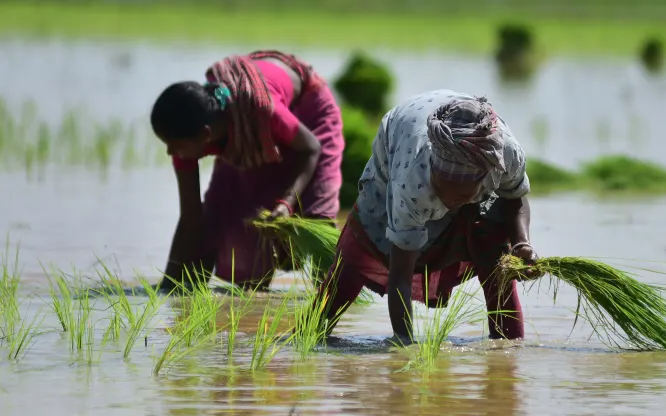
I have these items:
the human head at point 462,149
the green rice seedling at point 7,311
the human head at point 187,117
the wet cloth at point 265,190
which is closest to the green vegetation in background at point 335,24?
the wet cloth at point 265,190

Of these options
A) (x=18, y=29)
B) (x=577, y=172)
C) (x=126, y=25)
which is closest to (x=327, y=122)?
(x=577, y=172)

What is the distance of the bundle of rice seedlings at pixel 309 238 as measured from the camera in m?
6.12

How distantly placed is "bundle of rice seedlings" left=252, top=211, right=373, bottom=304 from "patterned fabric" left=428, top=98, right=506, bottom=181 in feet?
4.86

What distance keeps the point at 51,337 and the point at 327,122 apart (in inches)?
78.7

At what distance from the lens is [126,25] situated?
30.8 meters

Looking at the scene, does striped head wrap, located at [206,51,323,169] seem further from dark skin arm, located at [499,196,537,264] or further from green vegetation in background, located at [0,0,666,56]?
green vegetation in background, located at [0,0,666,56]

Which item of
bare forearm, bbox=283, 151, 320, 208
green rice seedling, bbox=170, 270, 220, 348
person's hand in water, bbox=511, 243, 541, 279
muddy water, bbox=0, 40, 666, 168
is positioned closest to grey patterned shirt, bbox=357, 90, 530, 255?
person's hand in water, bbox=511, 243, 541, 279

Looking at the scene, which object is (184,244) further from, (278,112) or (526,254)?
(526,254)

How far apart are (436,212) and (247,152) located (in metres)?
1.84

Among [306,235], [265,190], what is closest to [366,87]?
[265,190]

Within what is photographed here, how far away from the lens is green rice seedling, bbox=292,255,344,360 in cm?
499

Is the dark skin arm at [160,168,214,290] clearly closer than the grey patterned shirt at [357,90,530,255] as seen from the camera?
No

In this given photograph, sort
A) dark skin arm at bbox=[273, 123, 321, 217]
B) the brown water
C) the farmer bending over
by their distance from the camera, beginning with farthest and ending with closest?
1. dark skin arm at bbox=[273, 123, 321, 217]
2. the farmer bending over
3. the brown water

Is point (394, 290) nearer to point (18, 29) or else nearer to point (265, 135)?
point (265, 135)
